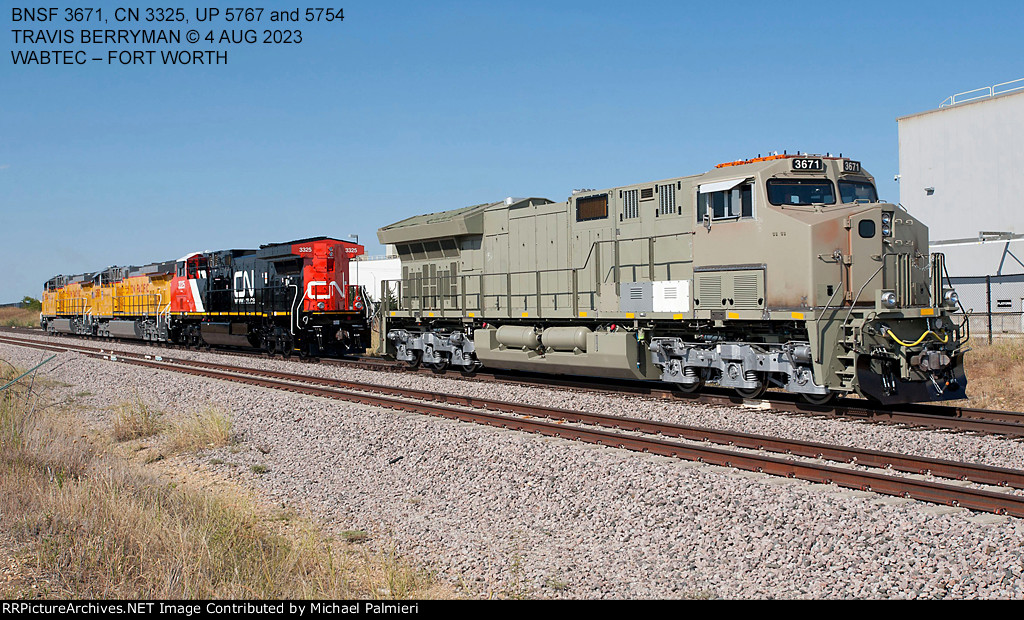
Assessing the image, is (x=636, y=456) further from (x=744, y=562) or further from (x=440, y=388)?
(x=440, y=388)

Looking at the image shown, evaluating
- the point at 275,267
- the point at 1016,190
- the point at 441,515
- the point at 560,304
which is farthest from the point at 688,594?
the point at 1016,190

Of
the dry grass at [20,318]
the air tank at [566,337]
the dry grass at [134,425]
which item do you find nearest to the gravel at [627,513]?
the dry grass at [134,425]

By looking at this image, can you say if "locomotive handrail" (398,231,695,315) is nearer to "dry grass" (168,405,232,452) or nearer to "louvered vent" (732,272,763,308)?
"louvered vent" (732,272,763,308)

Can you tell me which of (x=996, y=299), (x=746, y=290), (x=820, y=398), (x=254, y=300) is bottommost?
(x=820, y=398)

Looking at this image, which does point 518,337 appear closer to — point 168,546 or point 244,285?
point 168,546

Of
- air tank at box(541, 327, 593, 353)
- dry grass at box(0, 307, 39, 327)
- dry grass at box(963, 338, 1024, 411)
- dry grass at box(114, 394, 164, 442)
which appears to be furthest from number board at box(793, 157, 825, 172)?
dry grass at box(0, 307, 39, 327)

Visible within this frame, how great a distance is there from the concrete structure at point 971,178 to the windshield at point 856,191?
803 inches

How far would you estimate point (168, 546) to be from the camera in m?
5.70

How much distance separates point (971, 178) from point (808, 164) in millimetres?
25864

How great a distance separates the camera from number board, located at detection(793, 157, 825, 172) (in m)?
11.4

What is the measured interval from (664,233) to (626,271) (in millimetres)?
1041

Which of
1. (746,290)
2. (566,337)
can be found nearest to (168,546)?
(746,290)

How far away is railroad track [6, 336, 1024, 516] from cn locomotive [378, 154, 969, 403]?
2245mm

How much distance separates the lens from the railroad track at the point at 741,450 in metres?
6.96
